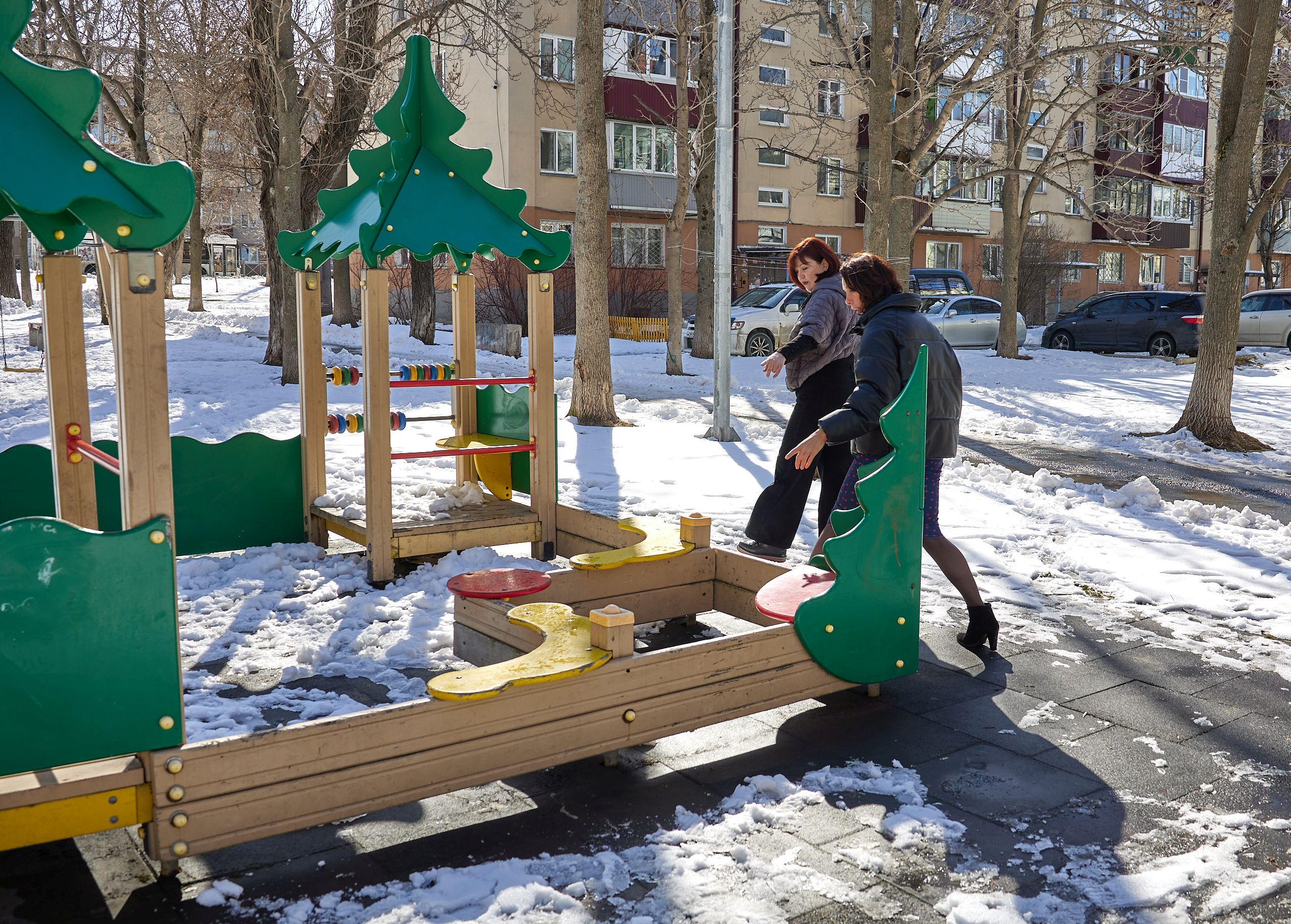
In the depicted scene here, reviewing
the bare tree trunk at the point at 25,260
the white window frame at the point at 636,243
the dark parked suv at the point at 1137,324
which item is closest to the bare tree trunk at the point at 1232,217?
the dark parked suv at the point at 1137,324

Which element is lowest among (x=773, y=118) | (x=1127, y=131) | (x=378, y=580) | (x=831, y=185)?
(x=378, y=580)

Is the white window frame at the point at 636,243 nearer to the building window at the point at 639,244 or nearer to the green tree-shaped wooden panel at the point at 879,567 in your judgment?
the building window at the point at 639,244

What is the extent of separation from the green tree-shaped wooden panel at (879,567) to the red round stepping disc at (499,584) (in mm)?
1239

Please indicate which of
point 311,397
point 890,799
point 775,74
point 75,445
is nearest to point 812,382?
point 311,397

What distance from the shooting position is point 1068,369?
21.9 meters

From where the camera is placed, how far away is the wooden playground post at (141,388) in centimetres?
308

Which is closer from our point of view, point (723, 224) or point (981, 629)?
point (981, 629)

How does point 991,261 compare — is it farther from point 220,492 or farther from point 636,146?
point 220,492

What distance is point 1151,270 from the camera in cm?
5062

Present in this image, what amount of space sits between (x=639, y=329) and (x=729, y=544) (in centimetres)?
2293

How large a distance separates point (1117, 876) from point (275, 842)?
245 centimetres

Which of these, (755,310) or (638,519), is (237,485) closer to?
(638,519)

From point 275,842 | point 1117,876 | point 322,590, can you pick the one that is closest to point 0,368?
point 322,590

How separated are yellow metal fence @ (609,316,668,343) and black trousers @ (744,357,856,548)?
74.7ft
